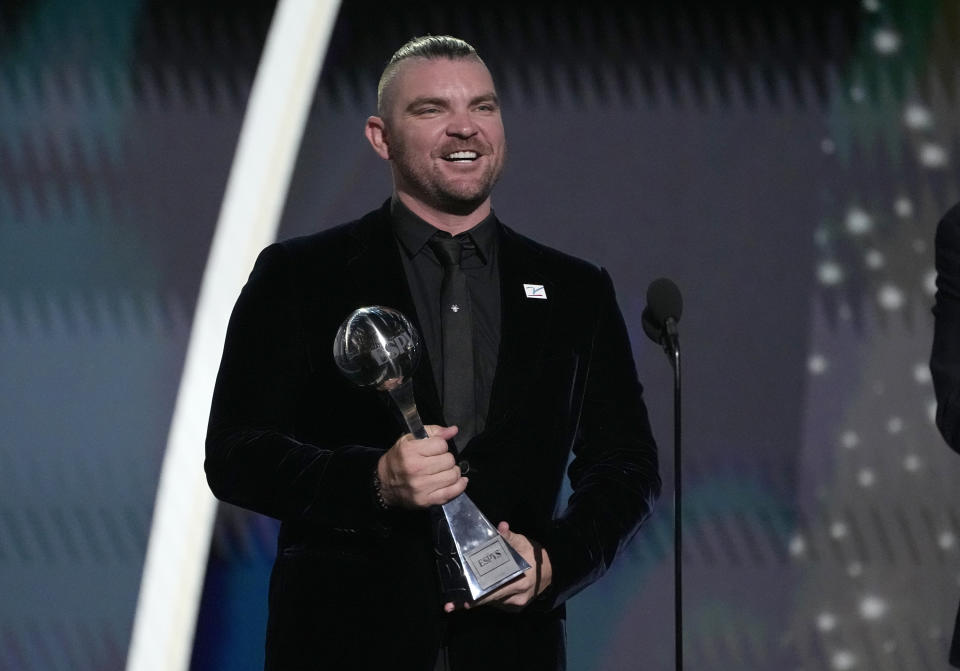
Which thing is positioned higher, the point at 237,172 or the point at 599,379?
the point at 237,172

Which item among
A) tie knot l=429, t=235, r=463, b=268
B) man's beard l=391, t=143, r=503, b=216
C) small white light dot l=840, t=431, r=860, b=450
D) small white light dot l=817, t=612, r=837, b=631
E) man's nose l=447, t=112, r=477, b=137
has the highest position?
man's nose l=447, t=112, r=477, b=137

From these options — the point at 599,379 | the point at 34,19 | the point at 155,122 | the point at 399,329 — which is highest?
the point at 34,19

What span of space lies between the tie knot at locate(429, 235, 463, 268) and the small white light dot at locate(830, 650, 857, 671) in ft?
5.62

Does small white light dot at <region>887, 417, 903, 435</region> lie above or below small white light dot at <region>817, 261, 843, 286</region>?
below

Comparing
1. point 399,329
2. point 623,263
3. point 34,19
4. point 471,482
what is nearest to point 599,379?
point 471,482

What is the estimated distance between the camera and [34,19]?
114 inches

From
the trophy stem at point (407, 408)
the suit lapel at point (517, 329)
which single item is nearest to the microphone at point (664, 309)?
the suit lapel at point (517, 329)

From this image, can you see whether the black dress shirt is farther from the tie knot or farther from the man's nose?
the man's nose

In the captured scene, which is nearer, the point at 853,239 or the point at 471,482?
the point at 471,482

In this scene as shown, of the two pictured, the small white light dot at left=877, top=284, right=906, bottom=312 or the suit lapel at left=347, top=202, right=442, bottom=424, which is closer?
the suit lapel at left=347, top=202, right=442, bottom=424

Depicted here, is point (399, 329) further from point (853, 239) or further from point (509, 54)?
point (853, 239)

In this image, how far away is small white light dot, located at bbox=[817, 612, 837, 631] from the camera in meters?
3.09

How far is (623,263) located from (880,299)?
676mm

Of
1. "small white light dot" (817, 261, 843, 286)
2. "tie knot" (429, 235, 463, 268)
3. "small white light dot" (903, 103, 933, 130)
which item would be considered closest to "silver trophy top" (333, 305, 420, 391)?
"tie knot" (429, 235, 463, 268)
